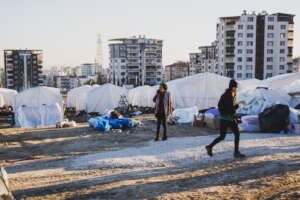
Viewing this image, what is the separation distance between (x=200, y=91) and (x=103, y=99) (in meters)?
10.0

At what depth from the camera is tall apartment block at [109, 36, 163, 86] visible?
10138cm

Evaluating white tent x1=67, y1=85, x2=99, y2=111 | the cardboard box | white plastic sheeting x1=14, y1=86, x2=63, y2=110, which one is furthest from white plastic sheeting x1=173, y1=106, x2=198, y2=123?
white tent x1=67, y1=85, x2=99, y2=111

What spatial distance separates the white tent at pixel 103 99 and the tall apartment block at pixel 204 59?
6447cm

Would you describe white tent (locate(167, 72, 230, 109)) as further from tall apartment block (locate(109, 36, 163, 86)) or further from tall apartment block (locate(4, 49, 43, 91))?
tall apartment block (locate(4, 49, 43, 91))

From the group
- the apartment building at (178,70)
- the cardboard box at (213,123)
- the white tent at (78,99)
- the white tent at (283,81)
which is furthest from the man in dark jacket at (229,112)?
the apartment building at (178,70)

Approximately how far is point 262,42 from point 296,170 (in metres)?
69.4

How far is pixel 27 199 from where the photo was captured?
13.7 ft

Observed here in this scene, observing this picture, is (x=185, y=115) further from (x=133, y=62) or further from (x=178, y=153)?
(x=133, y=62)

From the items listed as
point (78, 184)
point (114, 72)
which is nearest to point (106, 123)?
point (78, 184)

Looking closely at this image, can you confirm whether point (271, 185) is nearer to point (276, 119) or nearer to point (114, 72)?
point (276, 119)

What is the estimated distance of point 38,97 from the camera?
26.0 metres

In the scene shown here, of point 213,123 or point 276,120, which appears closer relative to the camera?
point 276,120

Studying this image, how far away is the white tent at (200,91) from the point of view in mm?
21797

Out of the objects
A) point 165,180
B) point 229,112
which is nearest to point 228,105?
point 229,112
